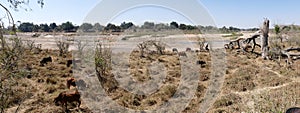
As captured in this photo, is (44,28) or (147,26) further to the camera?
(44,28)

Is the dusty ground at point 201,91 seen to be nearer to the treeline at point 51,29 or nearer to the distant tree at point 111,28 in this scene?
the distant tree at point 111,28

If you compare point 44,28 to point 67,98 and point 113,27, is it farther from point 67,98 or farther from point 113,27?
point 67,98

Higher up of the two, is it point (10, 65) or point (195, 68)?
point (10, 65)

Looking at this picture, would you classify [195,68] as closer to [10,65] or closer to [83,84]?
[83,84]

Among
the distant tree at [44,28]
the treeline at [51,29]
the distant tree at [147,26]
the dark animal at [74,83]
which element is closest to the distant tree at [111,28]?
the distant tree at [147,26]

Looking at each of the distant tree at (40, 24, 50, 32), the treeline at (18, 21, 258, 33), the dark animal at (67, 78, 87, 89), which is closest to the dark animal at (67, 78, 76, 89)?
the dark animal at (67, 78, 87, 89)

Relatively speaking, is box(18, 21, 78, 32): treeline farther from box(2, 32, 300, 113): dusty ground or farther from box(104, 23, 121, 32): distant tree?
box(2, 32, 300, 113): dusty ground

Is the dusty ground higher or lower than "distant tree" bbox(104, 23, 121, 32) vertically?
lower

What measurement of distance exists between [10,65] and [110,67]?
10190mm

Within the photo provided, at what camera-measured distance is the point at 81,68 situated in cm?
1512

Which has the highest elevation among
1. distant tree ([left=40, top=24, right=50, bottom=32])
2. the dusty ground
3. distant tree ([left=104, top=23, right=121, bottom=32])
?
distant tree ([left=40, top=24, right=50, bottom=32])


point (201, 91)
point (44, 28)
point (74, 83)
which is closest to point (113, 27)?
point (74, 83)

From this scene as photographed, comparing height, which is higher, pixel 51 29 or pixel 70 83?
pixel 51 29

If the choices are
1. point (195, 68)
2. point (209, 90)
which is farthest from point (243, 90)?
point (195, 68)
